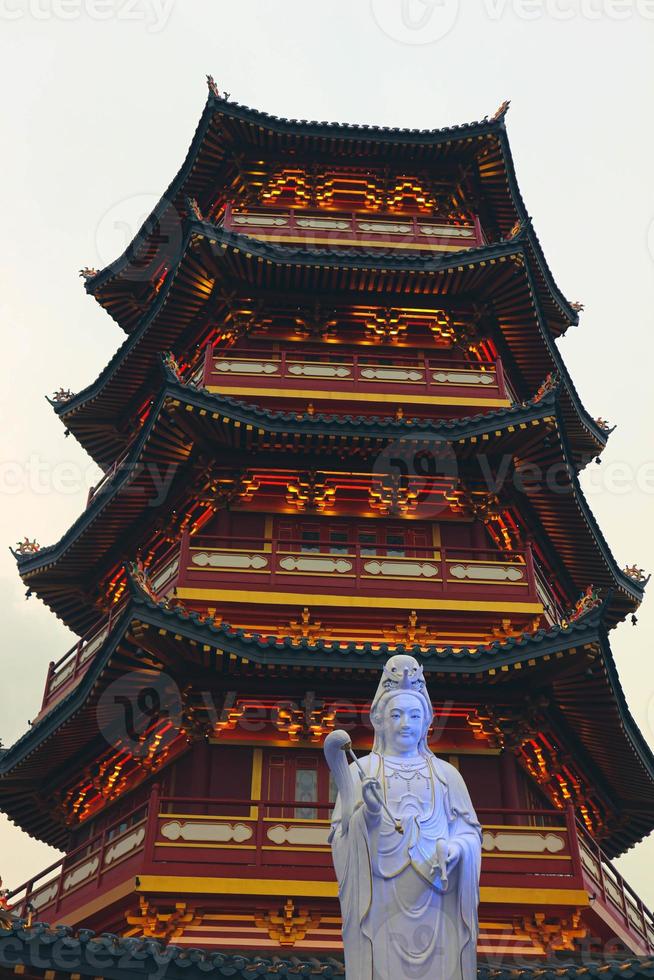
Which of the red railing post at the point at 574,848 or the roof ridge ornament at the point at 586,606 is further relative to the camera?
the roof ridge ornament at the point at 586,606

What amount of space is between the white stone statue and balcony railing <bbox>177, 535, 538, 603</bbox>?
8.39 m

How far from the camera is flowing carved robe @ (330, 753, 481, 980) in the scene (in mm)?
8195

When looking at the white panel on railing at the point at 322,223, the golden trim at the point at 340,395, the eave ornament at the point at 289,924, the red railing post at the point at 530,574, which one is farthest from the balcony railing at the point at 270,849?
the white panel on railing at the point at 322,223

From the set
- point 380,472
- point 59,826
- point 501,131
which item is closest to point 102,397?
point 380,472

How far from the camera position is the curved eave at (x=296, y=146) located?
23.4 metres

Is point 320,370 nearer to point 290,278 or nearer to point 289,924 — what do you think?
point 290,278

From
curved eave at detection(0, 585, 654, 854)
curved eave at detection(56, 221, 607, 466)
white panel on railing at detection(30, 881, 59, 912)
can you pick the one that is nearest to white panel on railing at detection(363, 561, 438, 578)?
curved eave at detection(0, 585, 654, 854)

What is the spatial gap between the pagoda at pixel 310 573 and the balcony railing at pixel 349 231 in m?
0.07

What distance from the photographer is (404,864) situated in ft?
27.8

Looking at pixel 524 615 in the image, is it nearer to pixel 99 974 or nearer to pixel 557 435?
pixel 557 435

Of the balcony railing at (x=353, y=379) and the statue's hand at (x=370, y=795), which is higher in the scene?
the balcony railing at (x=353, y=379)

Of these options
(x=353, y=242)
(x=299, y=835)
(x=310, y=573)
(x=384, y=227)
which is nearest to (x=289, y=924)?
(x=299, y=835)

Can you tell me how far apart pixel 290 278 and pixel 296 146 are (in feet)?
13.6

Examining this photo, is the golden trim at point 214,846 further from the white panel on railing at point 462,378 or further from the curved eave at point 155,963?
the white panel on railing at point 462,378
